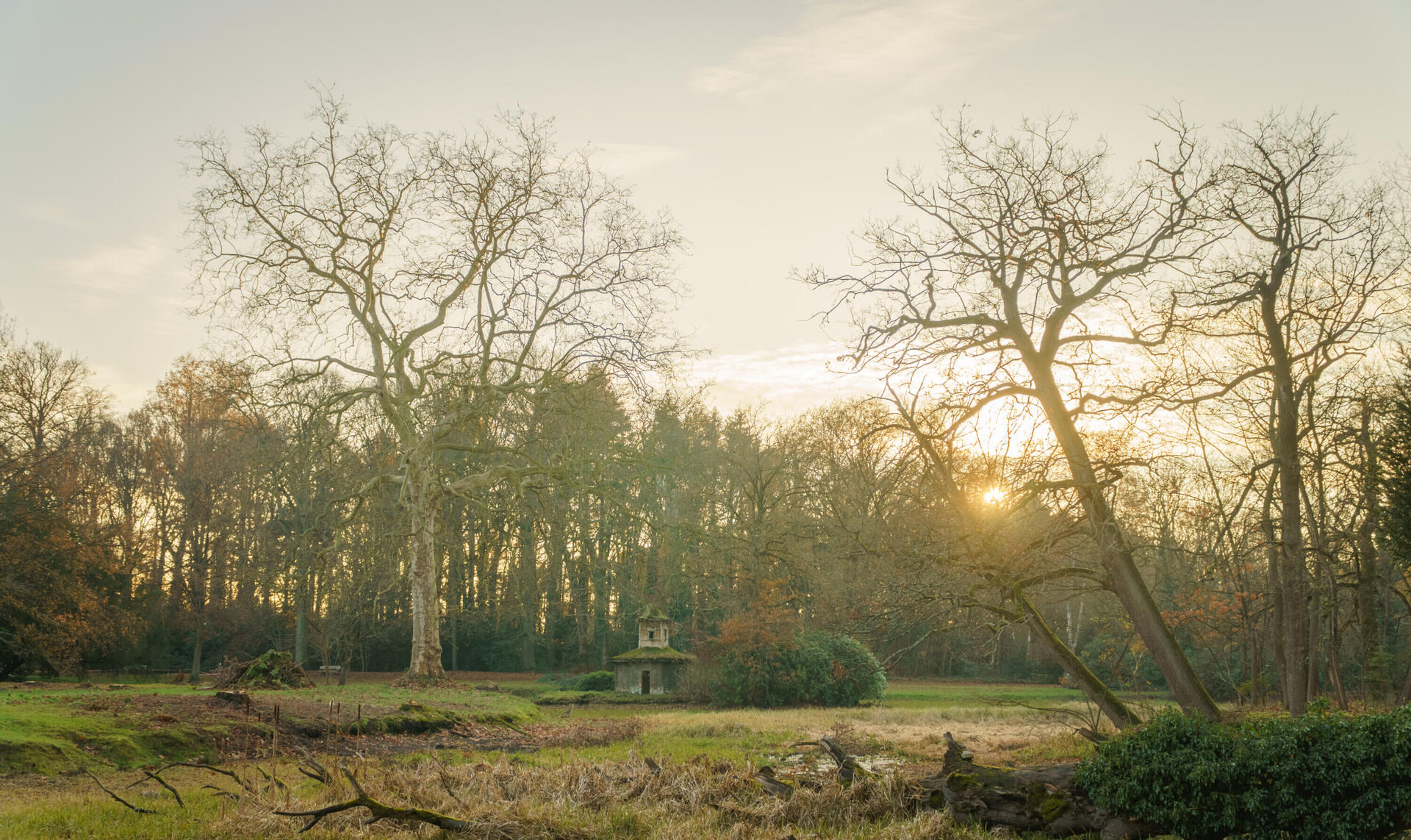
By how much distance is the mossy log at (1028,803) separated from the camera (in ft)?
25.9

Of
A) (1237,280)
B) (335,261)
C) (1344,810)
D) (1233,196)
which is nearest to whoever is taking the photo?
(1344,810)

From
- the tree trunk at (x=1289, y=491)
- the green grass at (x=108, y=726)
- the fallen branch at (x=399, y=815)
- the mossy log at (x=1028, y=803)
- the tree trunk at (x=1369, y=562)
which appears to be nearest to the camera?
the fallen branch at (x=399, y=815)

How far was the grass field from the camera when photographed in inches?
293

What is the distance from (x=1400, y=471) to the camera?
11.6 meters

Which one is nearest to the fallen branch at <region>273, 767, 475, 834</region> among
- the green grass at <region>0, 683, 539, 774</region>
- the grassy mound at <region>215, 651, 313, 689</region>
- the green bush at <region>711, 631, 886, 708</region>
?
the green grass at <region>0, 683, 539, 774</region>

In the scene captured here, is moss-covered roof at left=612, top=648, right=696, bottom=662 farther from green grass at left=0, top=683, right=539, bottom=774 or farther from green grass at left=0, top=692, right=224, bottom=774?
green grass at left=0, top=692, right=224, bottom=774

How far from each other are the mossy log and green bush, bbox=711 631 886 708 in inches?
631

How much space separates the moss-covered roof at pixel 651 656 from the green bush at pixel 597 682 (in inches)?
74.6

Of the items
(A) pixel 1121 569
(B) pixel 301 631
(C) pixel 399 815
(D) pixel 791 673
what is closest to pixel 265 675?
(C) pixel 399 815

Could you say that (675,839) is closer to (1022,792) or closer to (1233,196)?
(1022,792)

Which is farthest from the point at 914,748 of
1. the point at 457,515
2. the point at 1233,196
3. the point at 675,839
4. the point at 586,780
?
the point at 457,515

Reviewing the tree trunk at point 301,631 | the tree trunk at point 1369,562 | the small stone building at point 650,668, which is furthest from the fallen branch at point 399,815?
the tree trunk at point 301,631

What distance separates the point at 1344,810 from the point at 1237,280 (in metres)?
7.53

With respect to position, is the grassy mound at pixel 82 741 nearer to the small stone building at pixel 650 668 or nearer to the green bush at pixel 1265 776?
the green bush at pixel 1265 776
